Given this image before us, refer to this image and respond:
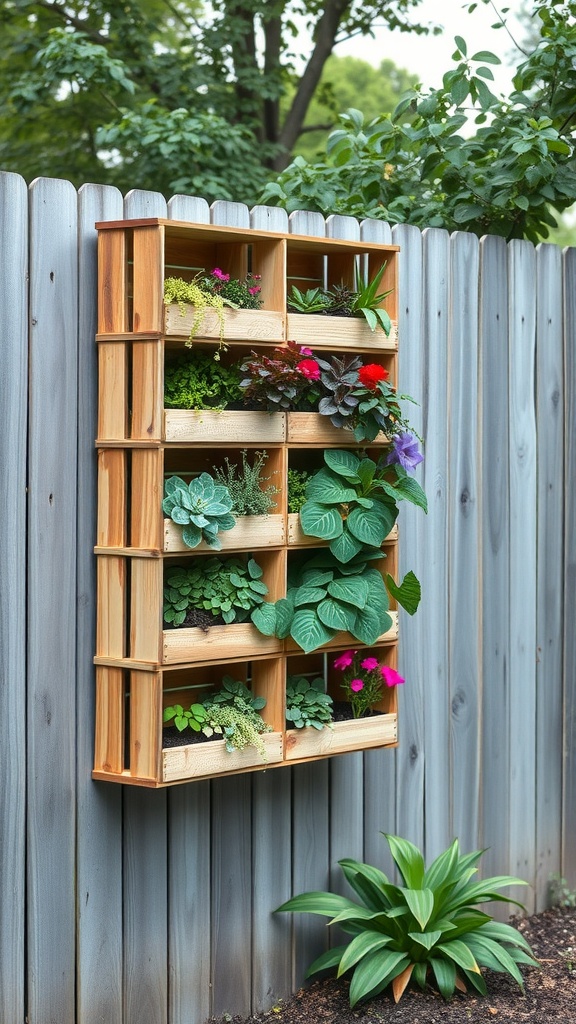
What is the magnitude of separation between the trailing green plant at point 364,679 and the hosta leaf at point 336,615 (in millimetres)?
201

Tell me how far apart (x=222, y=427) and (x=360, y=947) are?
1447 mm

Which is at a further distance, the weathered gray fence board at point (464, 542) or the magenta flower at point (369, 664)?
the weathered gray fence board at point (464, 542)

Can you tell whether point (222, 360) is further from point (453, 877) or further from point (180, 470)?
point (453, 877)

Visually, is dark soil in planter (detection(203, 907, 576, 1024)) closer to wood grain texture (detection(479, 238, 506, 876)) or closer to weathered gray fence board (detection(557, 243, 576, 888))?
wood grain texture (detection(479, 238, 506, 876))

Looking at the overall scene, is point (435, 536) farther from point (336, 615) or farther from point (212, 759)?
point (212, 759)

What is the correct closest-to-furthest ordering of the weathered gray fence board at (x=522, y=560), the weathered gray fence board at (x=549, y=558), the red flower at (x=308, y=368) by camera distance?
the red flower at (x=308, y=368) < the weathered gray fence board at (x=522, y=560) < the weathered gray fence board at (x=549, y=558)

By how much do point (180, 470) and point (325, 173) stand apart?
174 cm

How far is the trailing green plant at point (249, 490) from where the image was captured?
274 cm

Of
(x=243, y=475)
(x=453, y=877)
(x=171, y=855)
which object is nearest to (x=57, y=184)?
(x=243, y=475)

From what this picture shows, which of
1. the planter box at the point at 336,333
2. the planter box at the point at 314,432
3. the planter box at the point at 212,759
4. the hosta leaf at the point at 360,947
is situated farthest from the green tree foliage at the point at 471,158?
the hosta leaf at the point at 360,947

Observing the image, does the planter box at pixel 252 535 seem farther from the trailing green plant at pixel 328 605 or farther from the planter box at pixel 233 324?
the planter box at pixel 233 324

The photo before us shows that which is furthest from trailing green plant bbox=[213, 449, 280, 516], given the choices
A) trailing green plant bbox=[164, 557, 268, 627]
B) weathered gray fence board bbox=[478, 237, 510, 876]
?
weathered gray fence board bbox=[478, 237, 510, 876]

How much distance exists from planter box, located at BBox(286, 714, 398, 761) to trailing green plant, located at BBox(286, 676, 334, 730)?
0.02 metres

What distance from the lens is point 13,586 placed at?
8.35 feet
